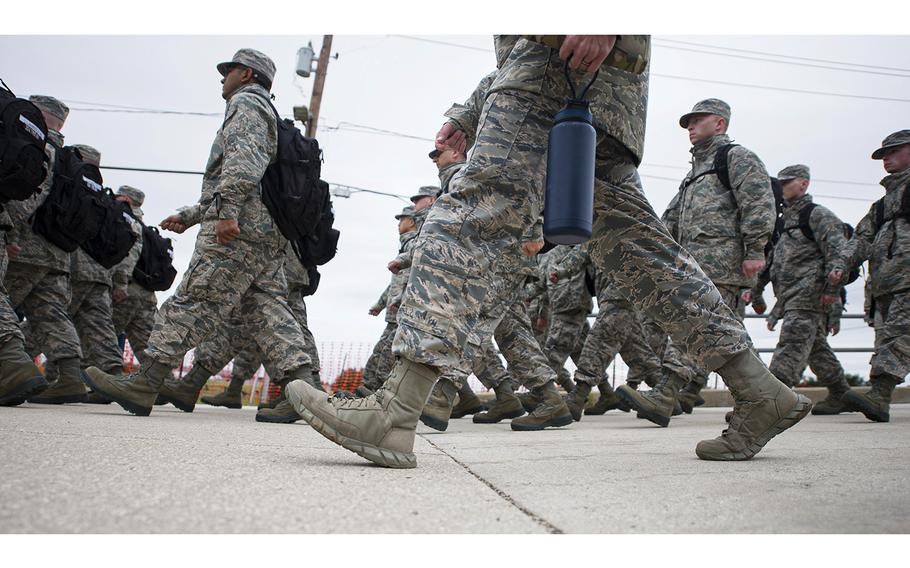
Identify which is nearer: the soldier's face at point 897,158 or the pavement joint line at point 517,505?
the pavement joint line at point 517,505

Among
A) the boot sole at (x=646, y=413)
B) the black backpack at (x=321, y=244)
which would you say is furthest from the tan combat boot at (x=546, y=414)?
the black backpack at (x=321, y=244)

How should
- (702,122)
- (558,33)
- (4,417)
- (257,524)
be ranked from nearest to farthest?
(257,524)
(558,33)
(4,417)
(702,122)

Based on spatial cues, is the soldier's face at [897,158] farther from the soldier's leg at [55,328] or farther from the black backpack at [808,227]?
the soldier's leg at [55,328]

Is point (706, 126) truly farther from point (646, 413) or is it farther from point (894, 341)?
point (646, 413)

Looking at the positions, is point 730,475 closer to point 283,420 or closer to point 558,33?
point 558,33

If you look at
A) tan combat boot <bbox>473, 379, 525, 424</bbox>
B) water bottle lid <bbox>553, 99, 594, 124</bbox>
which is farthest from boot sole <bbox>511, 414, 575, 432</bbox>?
water bottle lid <bbox>553, 99, 594, 124</bbox>

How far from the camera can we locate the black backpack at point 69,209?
4539mm

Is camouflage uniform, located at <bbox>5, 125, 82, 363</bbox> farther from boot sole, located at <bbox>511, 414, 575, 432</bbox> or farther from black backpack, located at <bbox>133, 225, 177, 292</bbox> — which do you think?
boot sole, located at <bbox>511, 414, 575, 432</bbox>

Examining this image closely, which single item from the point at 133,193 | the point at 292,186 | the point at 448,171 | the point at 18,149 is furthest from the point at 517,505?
the point at 133,193

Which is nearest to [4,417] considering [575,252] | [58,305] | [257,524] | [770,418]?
[58,305]

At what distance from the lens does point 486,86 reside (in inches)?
121

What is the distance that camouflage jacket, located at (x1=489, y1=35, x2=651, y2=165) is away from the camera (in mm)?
1951

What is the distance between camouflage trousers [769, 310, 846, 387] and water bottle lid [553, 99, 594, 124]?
16.4 feet

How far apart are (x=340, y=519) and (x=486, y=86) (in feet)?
7.81
